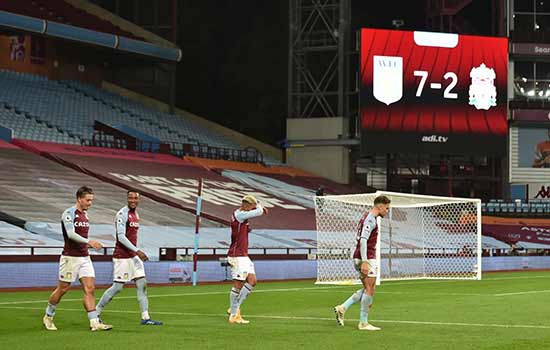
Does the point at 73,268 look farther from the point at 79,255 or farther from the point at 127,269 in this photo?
the point at 127,269

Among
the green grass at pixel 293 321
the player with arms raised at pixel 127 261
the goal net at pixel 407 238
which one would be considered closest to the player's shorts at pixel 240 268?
the green grass at pixel 293 321

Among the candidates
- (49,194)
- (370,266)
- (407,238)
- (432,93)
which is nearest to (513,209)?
(432,93)

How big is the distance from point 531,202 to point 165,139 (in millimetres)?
20651

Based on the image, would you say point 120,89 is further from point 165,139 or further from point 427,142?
point 427,142

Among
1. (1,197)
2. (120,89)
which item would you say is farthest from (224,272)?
(120,89)

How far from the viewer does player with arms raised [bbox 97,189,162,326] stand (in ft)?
52.1

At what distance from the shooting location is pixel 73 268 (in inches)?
595

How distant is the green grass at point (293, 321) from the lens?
13367 mm

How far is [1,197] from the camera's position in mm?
37000

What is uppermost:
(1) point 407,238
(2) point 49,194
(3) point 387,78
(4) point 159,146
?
(3) point 387,78

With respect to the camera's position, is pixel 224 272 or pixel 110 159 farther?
pixel 110 159

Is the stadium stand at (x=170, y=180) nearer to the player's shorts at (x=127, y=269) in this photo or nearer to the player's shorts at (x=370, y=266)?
the player's shorts at (x=127, y=269)

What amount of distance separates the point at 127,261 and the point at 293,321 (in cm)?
294

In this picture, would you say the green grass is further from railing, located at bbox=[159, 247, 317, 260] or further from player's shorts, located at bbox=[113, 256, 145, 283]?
railing, located at bbox=[159, 247, 317, 260]
